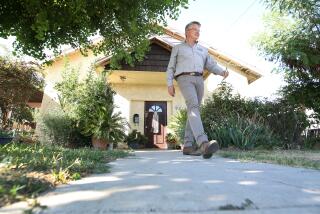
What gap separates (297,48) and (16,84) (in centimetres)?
1081

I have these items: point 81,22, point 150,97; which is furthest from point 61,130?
point 150,97

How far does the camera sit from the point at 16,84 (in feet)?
56.1

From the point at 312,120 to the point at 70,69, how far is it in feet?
27.0

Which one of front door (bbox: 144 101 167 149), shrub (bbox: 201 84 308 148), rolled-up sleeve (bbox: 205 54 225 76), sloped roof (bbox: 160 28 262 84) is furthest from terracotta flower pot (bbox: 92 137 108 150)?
sloped roof (bbox: 160 28 262 84)

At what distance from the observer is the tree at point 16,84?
1692 cm

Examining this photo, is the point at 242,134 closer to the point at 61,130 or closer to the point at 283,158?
the point at 283,158

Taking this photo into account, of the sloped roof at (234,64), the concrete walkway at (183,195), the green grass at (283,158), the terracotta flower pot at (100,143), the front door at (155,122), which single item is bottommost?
the concrete walkway at (183,195)

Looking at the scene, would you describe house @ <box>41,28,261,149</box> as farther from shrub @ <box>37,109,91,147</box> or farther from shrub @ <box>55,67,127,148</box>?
shrub @ <box>55,67,127,148</box>

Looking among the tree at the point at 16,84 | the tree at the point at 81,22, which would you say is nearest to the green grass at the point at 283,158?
the tree at the point at 81,22

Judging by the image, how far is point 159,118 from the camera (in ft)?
64.1

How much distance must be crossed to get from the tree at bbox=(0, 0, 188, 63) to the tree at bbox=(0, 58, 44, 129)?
8.25 m

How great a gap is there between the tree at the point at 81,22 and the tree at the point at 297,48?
173 inches

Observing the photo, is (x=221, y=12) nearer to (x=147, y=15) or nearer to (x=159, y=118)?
(x=159, y=118)

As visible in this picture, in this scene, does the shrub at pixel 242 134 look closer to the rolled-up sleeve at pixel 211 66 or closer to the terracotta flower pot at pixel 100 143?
the terracotta flower pot at pixel 100 143
